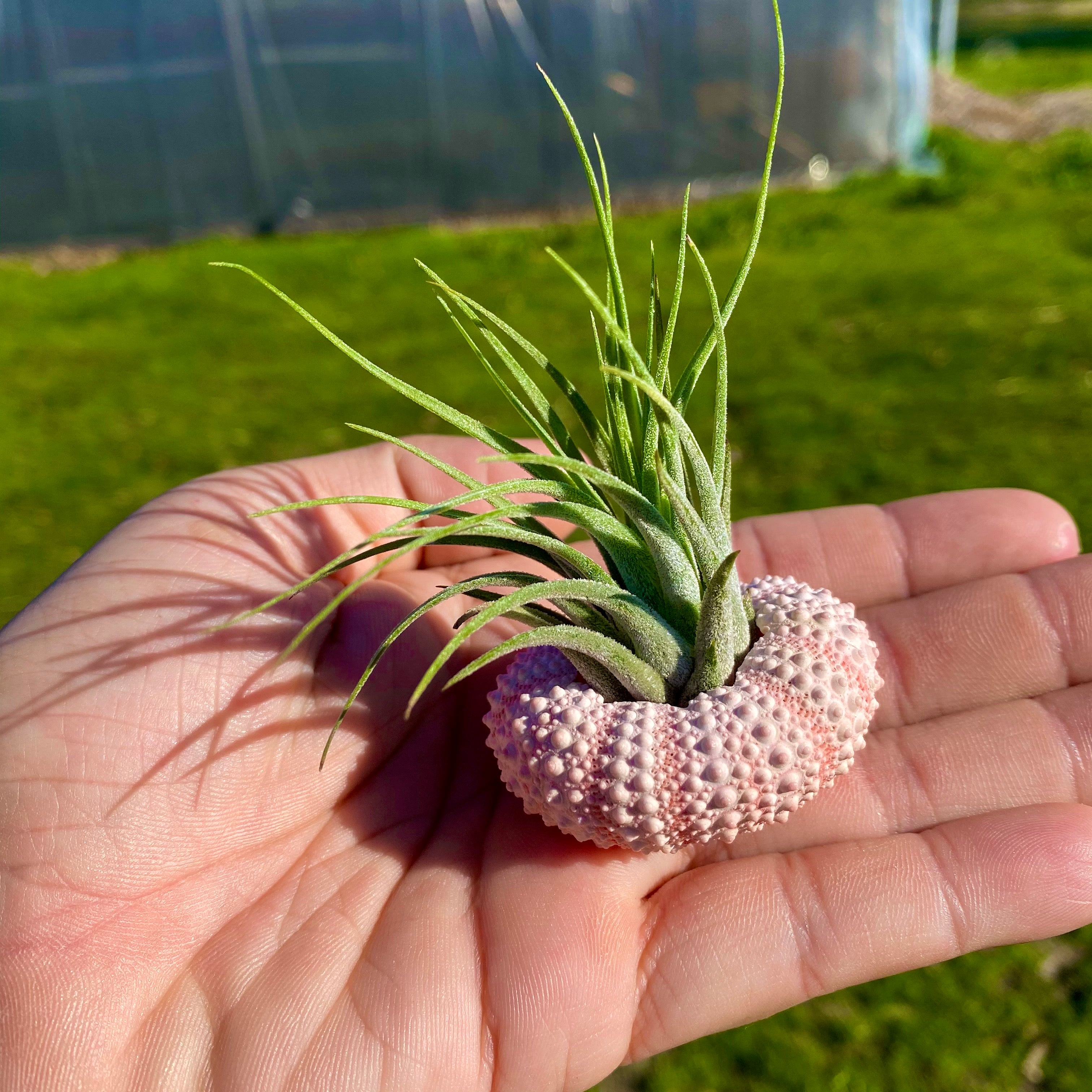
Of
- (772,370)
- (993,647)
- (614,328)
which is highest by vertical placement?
(614,328)

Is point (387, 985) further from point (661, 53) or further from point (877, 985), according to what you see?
point (661, 53)

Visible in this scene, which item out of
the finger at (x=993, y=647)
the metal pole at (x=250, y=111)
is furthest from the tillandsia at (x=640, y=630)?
the metal pole at (x=250, y=111)

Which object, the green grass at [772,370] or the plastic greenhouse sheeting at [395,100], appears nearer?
the green grass at [772,370]

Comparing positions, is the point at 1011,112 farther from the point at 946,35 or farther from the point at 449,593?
the point at 449,593

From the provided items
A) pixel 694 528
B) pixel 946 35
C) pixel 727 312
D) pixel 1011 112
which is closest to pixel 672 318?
pixel 727 312

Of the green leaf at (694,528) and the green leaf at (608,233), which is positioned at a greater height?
the green leaf at (608,233)

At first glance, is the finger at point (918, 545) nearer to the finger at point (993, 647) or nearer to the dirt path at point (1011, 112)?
the finger at point (993, 647)

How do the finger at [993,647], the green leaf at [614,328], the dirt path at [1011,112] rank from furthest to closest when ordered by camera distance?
the dirt path at [1011,112], the finger at [993,647], the green leaf at [614,328]
